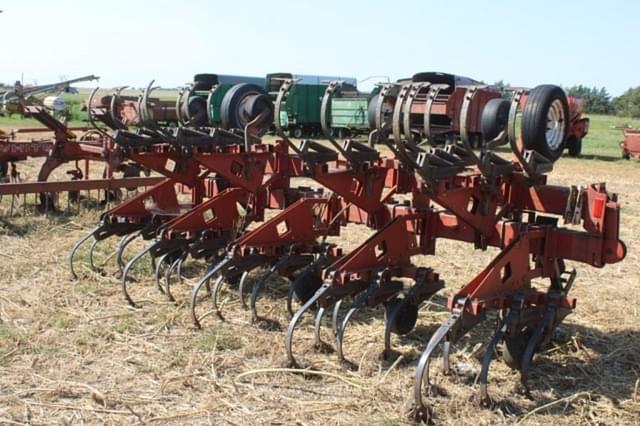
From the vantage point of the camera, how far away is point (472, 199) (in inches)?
182

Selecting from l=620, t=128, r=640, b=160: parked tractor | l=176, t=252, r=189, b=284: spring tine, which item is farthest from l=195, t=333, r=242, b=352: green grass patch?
l=620, t=128, r=640, b=160: parked tractor

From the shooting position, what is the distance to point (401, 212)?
503 centimetres

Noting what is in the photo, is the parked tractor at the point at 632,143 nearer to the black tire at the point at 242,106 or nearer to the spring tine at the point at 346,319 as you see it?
the black tire at the point at 242,106

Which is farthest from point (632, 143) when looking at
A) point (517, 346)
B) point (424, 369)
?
point (424, 369)

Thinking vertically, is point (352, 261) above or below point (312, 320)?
above

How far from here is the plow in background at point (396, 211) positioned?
4203mm

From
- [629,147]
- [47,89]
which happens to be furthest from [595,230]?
[629,147]

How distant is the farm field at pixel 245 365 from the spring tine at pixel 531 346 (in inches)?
4.8

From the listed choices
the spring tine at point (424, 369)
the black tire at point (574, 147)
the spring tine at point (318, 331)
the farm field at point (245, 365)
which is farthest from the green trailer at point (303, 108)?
the spring tine at point (424, 369)

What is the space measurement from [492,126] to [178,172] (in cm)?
333

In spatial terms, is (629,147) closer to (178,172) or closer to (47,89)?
(47,89)

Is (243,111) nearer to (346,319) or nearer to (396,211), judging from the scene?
(396,211)

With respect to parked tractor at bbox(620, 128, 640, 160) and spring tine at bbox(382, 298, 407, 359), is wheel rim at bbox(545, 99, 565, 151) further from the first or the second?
parked tractor at bbox(620, 128, 640, 160)

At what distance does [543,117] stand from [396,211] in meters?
1.32
